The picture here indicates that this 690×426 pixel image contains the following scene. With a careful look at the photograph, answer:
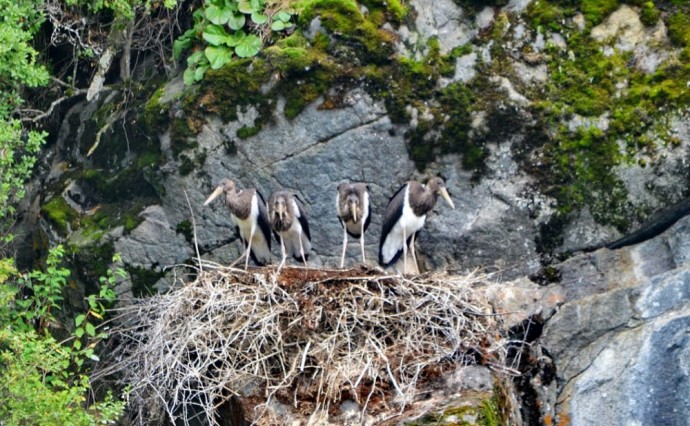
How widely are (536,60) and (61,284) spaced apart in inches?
194

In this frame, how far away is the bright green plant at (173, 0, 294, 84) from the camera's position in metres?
12.7

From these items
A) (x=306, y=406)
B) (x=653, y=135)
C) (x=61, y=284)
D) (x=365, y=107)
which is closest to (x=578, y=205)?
(x=653, y=135)

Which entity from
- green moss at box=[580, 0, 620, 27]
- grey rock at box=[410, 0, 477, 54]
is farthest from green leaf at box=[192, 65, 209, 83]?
green moss at box=[580, 0, 620, 27]

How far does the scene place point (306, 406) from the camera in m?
10.4

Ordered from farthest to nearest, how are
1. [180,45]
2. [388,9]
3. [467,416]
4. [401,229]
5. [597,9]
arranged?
[180,45] → [388,9] → [597,9] → [401,229] → [467,416]

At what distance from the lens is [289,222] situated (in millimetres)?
11969

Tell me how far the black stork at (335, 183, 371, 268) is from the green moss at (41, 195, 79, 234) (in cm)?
269

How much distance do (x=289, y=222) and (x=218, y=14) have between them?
7.49 ft

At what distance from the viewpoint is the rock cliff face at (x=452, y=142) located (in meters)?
11.8

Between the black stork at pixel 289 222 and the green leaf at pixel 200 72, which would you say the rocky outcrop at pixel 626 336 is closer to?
the black stork at pixel 289 222

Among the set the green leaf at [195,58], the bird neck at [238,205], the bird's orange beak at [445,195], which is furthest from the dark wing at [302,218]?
the green leaf at [195,58]

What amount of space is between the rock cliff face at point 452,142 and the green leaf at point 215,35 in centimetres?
32

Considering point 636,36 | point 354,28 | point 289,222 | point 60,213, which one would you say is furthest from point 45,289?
point 636,36

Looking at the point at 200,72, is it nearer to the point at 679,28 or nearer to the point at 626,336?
the point at 679,28
